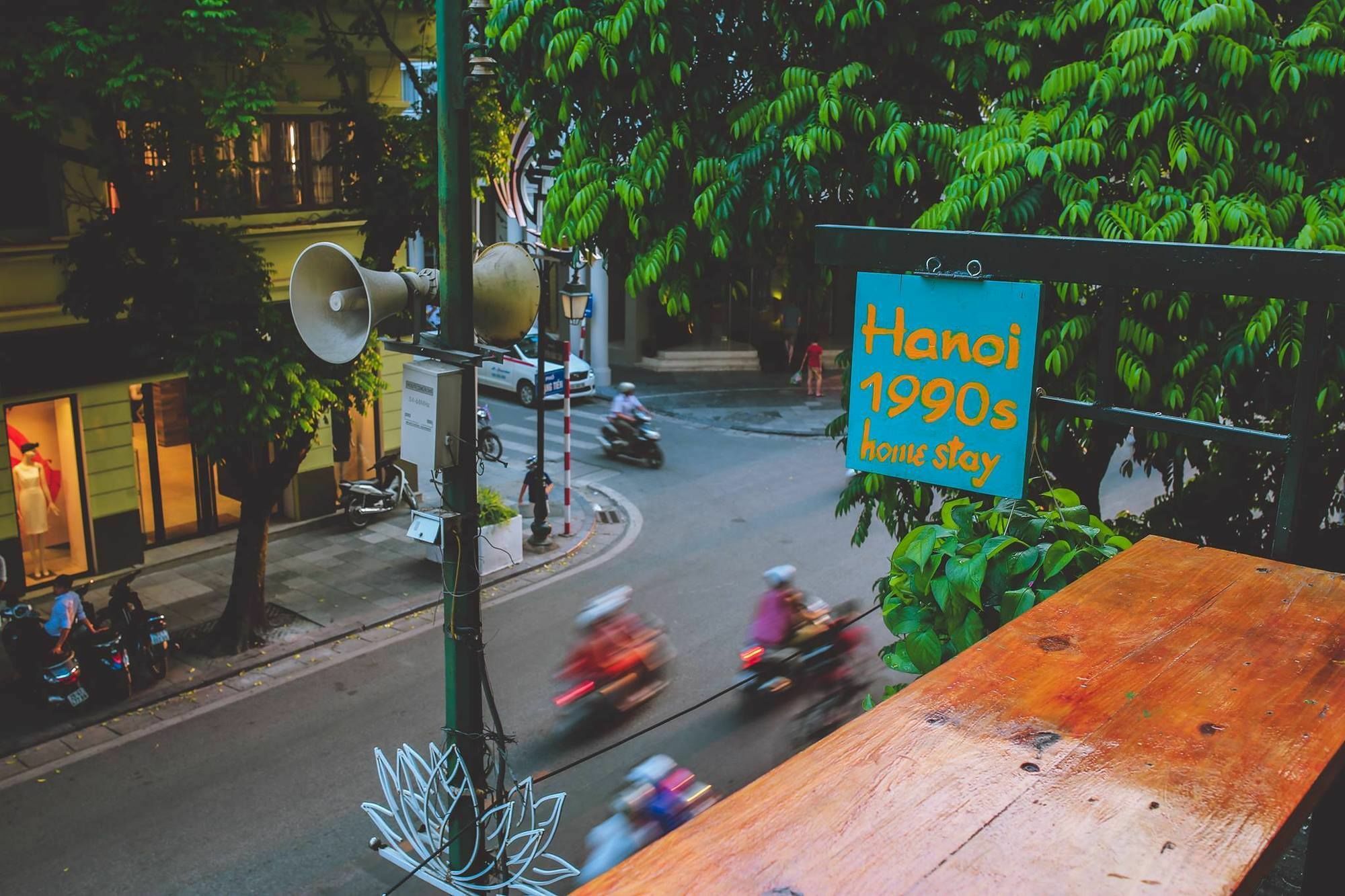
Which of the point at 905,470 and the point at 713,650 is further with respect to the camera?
the point at 713,650

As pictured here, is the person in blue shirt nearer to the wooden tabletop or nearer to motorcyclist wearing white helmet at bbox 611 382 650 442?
motorcyclist wearing white helmet at bbox 611 382 650 442

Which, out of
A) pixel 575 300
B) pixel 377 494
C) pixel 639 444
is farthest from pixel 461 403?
pixel 639 444

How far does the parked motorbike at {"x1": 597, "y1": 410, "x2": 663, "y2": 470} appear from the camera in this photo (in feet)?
74.9

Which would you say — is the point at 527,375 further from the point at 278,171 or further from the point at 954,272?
the point at 954,272

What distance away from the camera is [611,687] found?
12.4 metres

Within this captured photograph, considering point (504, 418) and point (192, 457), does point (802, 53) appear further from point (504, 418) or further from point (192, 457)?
point (504, 418)

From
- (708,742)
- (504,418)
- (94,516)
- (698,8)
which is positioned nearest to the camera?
(698,8)

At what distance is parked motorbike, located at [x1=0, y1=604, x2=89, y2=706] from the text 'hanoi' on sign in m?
11.2

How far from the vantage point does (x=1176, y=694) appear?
7.85ft

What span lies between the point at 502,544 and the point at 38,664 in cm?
635

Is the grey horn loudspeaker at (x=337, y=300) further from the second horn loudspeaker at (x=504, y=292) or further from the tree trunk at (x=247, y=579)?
the tree trunk at (x=247, y=579)

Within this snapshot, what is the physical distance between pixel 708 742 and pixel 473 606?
5.09 metres

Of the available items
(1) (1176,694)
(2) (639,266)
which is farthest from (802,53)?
(1) (1176,694)

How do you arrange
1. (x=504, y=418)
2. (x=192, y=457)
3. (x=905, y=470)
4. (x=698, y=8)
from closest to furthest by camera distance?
1. (x=905, y=470)
2. (x=698, y=8)
3. (x=192, y=457)
4. (x=504, y=418)
